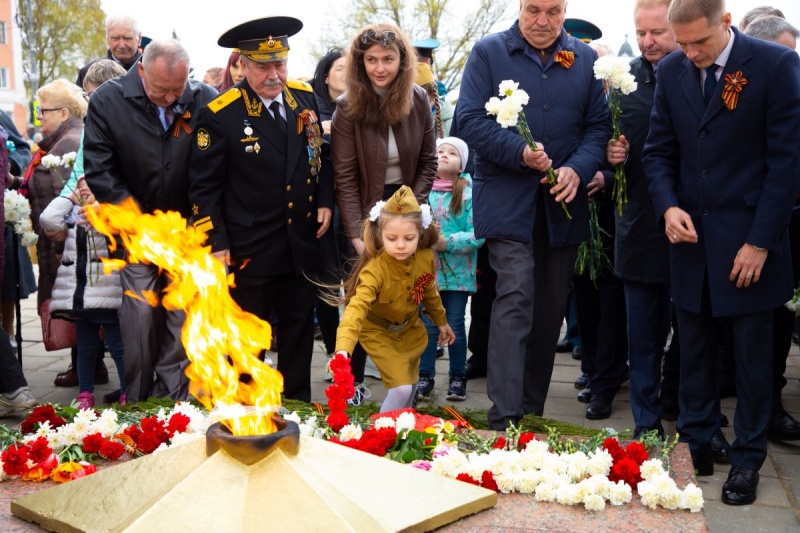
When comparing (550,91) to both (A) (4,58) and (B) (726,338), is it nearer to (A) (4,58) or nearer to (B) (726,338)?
(B) (726,338)

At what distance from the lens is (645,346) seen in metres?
5.21

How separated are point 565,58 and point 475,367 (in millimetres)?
2662

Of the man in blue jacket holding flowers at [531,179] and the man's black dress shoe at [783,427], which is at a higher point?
the man in blue jacket holding flowers at [531,179]

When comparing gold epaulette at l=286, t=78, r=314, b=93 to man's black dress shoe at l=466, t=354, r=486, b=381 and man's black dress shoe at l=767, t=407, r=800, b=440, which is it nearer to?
man's black dress shoe at l=466, t=354, r=486, b=381

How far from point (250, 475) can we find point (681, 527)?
1.51m

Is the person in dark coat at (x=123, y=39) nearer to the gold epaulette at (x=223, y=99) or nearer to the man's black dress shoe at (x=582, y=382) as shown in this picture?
the gold epaulette at (x=223, y=99)

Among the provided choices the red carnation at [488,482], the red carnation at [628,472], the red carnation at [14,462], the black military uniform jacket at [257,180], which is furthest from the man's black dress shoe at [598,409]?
the red carnation at [14,462]

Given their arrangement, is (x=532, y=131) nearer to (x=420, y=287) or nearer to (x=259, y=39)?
(x=420, y=287)

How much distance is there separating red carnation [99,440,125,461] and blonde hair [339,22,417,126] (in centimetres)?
244

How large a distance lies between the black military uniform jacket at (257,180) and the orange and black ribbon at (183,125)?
0.19m

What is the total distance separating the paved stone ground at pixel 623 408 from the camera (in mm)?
4316

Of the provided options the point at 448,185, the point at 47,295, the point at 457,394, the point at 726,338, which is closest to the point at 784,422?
the point at 726,338

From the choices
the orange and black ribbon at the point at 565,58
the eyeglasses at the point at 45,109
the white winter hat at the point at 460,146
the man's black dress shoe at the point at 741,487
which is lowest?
the man's black dress shoe at the point at 741,487

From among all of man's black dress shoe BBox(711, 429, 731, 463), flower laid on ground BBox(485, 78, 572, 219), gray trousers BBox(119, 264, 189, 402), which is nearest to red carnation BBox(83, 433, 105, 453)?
gray trousers BBox(119, 264, 189, 402)
